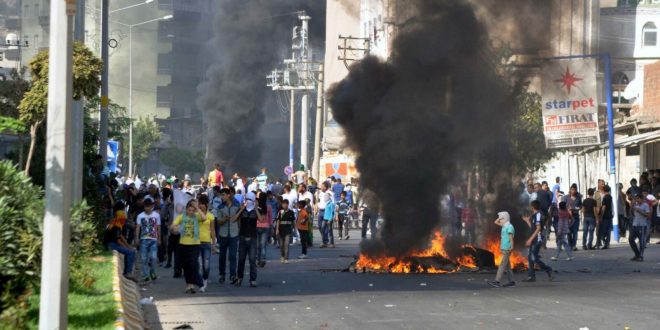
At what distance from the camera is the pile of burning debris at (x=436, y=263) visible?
2156 cm

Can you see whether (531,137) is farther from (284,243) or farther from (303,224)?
(284,243)

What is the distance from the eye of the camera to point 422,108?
24.5 m

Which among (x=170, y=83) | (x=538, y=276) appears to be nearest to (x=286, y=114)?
(x=170, y=83)

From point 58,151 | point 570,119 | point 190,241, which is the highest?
point 570,119

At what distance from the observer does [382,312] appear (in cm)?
1445

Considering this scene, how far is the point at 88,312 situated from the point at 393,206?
41.8ft

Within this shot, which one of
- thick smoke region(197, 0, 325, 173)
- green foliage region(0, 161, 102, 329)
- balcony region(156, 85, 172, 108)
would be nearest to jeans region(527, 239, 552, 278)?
green foliage region(0, 161, 102, 329)

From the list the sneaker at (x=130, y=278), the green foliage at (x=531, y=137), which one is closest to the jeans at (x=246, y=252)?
the sneaker at (x=130, y=278)

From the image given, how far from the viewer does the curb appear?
→ 11378 millimetres

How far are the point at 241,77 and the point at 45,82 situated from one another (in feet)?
185

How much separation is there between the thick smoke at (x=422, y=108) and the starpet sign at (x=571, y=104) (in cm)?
554

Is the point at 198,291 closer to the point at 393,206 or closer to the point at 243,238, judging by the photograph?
the point at 243,238

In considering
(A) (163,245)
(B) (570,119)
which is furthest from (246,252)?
(B) (570,119)

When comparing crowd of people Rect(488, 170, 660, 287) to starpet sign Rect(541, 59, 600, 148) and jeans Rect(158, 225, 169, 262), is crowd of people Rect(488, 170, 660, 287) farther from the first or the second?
jeans Rect(158, 225, 169, 262)
